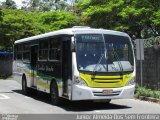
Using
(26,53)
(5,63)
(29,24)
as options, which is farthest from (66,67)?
(5,63)

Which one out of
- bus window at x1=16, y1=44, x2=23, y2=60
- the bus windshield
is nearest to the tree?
bus window at x1=16, y1=44, x2=23, y2=60

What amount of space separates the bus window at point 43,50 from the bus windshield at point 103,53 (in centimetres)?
338

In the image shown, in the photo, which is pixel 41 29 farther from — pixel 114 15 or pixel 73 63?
pixel 73 63

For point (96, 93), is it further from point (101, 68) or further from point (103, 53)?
point (103, 53)

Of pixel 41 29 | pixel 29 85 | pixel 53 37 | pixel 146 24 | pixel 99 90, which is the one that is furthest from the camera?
pixel 41 29

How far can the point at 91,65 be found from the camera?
16000 mm

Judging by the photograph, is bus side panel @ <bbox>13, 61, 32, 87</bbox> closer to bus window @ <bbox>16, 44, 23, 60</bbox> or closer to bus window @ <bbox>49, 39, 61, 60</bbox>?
bus window @ <bbox>16, 44, 23, 60</bbox>

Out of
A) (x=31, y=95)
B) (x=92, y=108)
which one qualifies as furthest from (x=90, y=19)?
(x=92, y=108)

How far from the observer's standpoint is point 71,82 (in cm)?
1598

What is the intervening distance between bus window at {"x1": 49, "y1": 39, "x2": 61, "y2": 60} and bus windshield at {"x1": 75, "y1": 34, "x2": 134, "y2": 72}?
157cm

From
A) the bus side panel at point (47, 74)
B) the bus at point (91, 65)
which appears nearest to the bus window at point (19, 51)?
the bus side panel at point (47, 74)

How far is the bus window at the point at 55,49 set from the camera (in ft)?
57.9

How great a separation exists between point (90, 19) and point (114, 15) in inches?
97.3

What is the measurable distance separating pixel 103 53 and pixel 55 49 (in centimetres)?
253
